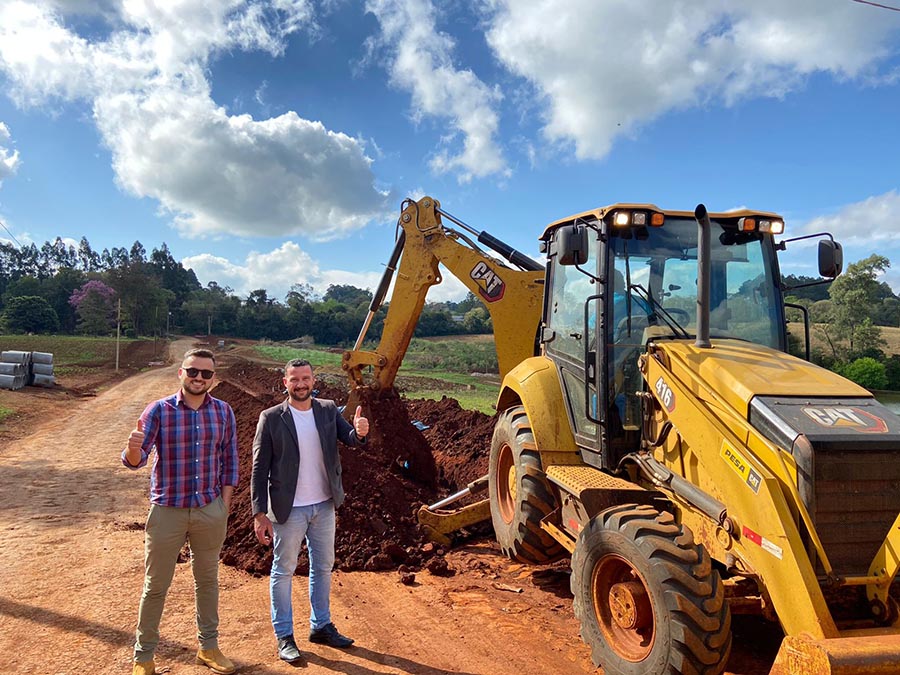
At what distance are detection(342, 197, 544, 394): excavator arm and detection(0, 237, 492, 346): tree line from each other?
2724 cm

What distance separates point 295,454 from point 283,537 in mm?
546

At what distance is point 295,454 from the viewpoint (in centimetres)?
398

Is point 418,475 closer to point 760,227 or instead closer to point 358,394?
point 358,394

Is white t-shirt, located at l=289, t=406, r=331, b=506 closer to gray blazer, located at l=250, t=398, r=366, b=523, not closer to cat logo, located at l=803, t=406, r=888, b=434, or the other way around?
gray blazer, located at l=250, t=398, r=366, b=523

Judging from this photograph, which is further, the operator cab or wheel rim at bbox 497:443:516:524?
wheel rim at bbox 497:443:516:524

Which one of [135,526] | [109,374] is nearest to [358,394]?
[135,526]

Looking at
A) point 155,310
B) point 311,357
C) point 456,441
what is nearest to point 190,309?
point 155,310

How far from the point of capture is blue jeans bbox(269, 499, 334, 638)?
3.89 m

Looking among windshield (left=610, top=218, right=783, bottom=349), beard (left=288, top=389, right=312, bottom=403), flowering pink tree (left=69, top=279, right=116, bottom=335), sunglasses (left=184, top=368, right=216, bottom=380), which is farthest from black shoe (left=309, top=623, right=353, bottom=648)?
flowering pink tree (left=69, top=279, right=116, bottom=335)

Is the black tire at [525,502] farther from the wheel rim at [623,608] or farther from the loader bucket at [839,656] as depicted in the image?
the loader bucket at [839,656]

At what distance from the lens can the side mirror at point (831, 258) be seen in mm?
4391

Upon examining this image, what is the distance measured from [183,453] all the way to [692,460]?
123 inches

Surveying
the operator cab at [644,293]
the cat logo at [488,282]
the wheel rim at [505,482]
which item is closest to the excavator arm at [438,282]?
the cat logo at [488,282]

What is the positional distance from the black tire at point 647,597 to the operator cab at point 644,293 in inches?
40.3
